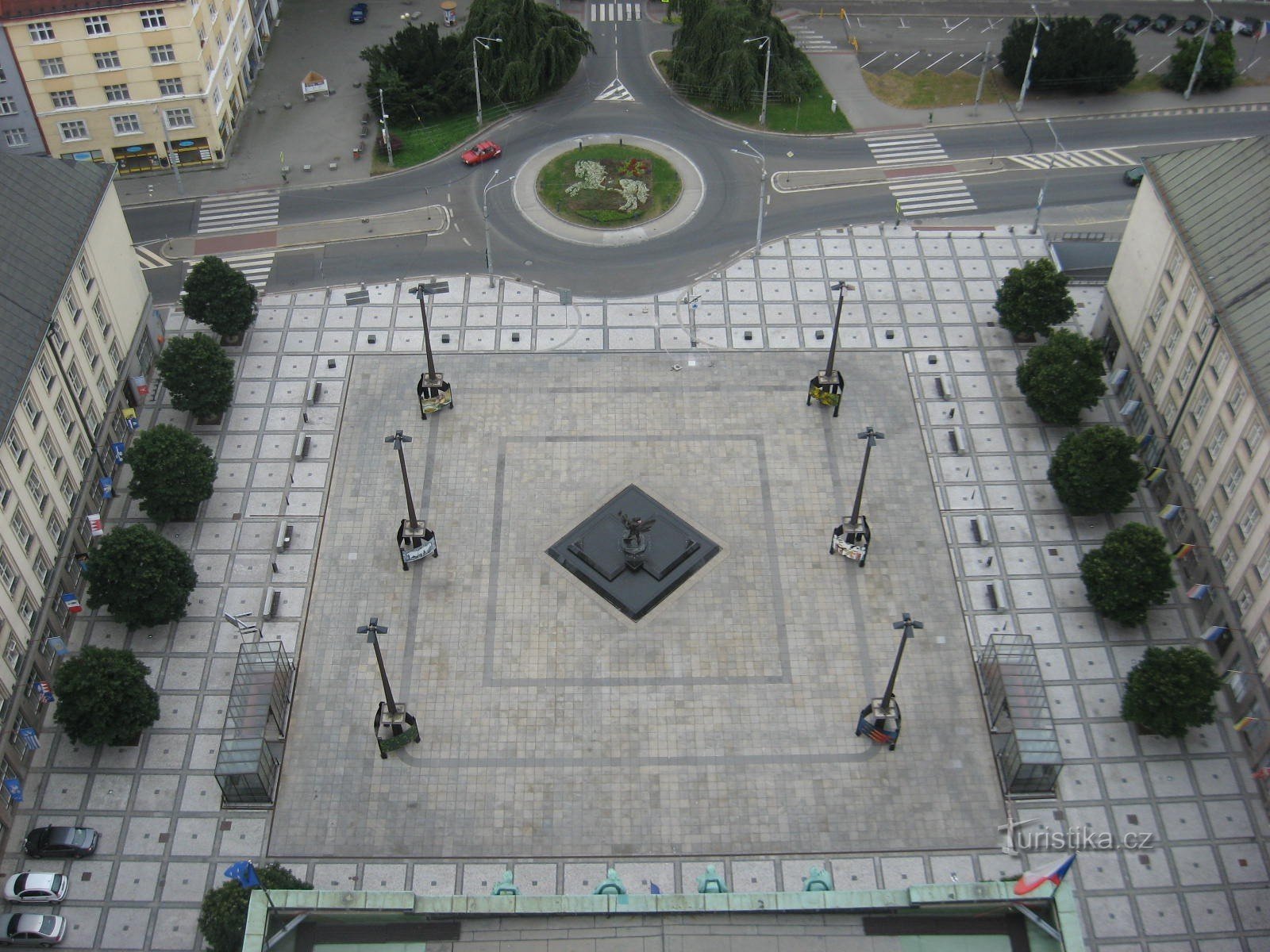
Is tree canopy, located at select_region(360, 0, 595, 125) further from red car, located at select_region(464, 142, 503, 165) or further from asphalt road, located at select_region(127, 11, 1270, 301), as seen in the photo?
red car, located at select_region(464, 142, 503, 165)

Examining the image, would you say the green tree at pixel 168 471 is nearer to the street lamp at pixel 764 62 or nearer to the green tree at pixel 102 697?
the green tree at pixel 102 697

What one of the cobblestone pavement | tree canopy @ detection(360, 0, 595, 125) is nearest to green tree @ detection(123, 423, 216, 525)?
the cobblestone pavement

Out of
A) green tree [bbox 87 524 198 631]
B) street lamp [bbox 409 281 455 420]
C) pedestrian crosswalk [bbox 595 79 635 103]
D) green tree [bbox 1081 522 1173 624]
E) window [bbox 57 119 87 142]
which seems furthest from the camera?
pedestrian crosswalk [bbox 595 79 635 103]

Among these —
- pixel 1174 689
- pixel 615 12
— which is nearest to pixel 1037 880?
pixel 1174 689

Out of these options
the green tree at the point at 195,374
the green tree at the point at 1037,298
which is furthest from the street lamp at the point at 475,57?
the green tree at the point at 1037,298

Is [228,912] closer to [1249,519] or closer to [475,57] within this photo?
[1249,519]

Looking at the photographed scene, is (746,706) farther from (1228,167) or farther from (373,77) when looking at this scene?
(373,77)
